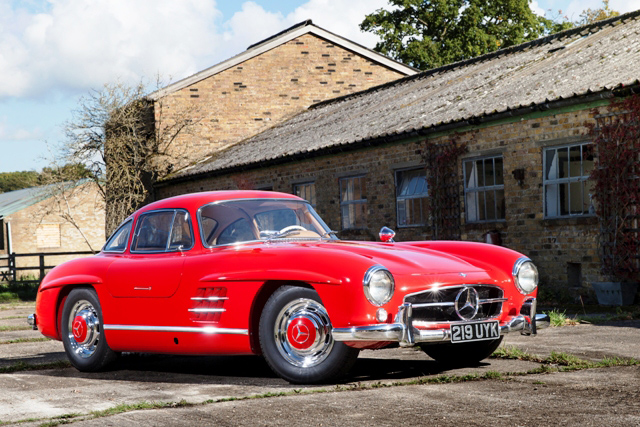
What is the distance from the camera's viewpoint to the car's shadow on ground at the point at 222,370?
618cm

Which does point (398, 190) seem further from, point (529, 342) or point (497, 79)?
point (529, 342)

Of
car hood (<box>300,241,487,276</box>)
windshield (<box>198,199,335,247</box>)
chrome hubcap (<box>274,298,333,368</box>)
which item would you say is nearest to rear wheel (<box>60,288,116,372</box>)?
windshield (<box>198,199,335,247</box>)

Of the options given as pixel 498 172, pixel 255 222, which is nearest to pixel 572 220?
pixel 498 172

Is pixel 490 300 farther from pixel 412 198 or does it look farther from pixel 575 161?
pixel 412 198

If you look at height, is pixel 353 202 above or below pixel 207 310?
above

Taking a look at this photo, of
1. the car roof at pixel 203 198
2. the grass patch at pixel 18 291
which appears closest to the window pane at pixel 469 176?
the car roof at pixel 203 198

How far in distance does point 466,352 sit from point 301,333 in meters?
1.56

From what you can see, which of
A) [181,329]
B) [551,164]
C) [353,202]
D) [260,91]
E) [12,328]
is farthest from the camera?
[260,91]

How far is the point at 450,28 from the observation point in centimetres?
4091

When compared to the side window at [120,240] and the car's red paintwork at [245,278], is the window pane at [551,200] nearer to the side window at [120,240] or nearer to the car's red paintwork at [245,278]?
the car's red paintwork at [245,278]

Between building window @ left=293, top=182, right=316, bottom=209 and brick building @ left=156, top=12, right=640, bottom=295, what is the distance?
0.15 ft

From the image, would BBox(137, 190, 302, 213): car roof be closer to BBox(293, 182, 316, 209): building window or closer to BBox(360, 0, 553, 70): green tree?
BBox(293, 182, 316, 209): building window

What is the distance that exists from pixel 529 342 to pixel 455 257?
1.88 m

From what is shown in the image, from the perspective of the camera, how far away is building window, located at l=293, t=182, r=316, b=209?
20.6 meters
